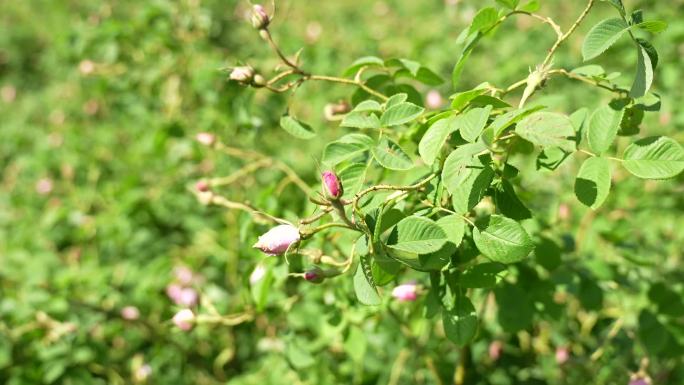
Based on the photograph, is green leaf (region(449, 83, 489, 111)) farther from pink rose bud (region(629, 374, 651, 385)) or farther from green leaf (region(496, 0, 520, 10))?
pink rose bud (region(629, 374, 651, 385))

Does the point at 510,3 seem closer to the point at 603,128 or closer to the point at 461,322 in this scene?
the point at 603,128

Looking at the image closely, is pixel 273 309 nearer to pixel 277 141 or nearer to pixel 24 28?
pixel 277 141

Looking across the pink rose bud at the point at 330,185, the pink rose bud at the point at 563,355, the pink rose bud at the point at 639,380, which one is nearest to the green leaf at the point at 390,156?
the pink rose bud at the point at 330,185

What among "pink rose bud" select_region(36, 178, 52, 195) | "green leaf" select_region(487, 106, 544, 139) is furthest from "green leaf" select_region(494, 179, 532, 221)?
"pink rose bud" select_region(36, 178, 52, 195)

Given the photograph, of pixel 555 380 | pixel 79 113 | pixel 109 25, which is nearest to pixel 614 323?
pixel 555 380

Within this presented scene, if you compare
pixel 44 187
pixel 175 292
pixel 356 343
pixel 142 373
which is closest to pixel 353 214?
pixel 356 343
